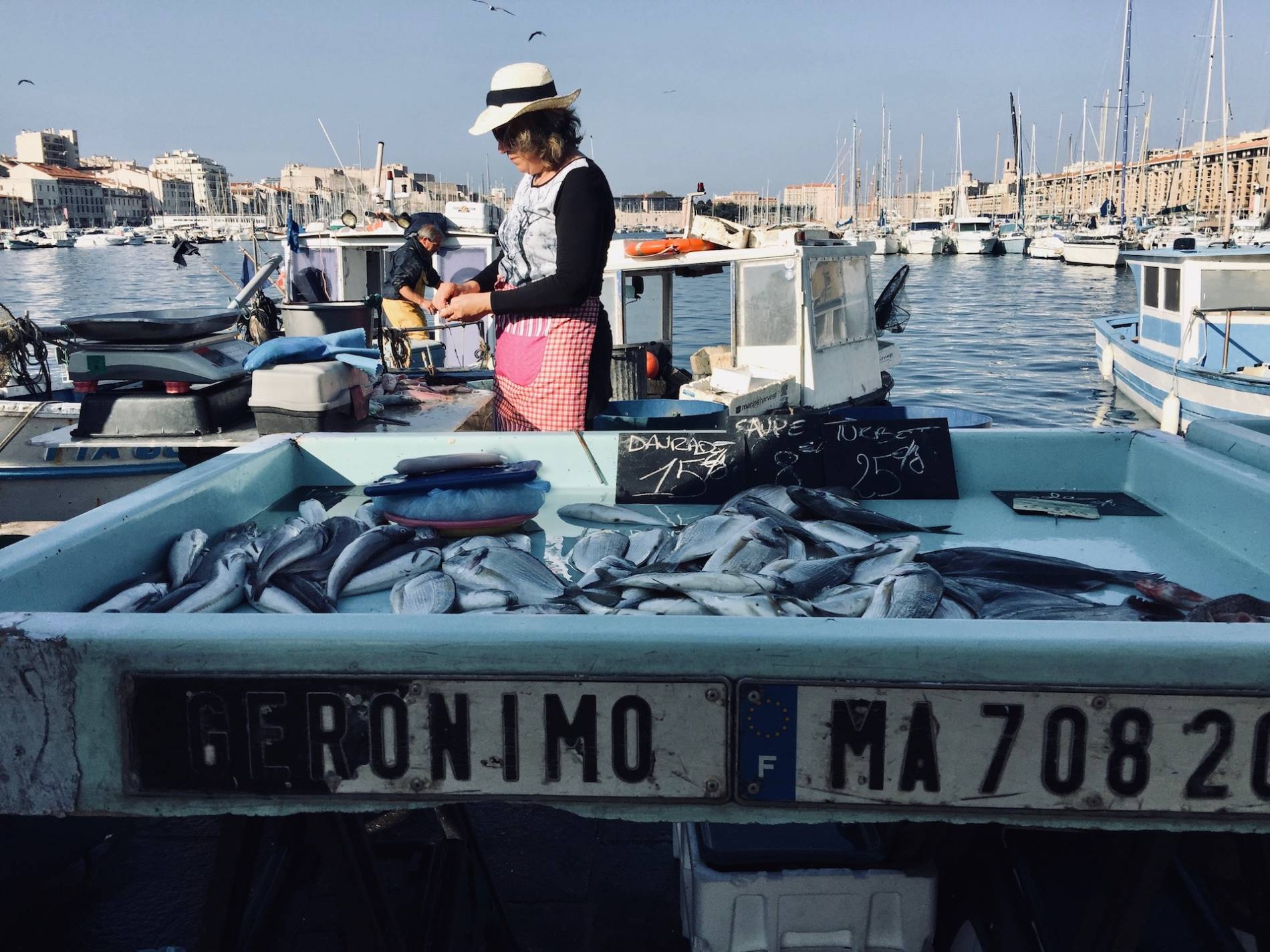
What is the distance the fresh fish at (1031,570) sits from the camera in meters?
2.13

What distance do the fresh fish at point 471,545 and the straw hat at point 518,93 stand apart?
6.35 feet

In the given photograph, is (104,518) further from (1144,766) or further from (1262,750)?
(1262,750)

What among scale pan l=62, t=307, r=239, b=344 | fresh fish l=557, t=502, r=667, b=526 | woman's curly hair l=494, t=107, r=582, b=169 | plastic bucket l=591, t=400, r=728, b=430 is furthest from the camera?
scale pan l=62, t=307, r=239, b=344

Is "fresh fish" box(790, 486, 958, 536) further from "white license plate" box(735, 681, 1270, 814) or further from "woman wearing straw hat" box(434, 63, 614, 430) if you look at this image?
"woman wearing straw hat" box(434, 63, 614, 430)

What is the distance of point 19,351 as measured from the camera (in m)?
9.02

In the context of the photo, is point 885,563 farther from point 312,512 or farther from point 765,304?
point 765,304

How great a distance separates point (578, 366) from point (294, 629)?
8.21 feet

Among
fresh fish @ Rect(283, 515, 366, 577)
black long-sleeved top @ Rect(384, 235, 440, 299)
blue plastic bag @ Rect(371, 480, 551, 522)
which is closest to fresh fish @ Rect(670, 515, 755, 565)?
blue plastic bag @ Rect(371, 480, 551, 522)

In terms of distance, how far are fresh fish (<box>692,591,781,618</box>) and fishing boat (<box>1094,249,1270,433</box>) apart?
42.1ft

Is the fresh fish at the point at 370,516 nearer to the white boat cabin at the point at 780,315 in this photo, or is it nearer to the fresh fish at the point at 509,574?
the fresh fish at the point at 509,574

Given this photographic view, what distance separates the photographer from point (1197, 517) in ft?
8.28

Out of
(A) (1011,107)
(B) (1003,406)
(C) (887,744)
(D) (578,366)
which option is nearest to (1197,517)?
(C) (887,744)

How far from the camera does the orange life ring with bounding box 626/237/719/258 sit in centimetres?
1068

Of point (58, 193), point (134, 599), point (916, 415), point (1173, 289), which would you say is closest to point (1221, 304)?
point (1173, 289)
